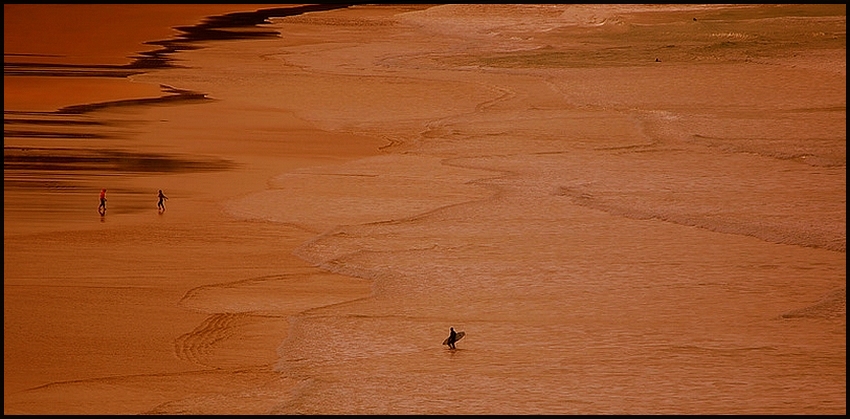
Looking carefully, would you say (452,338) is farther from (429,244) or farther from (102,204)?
(102,204)

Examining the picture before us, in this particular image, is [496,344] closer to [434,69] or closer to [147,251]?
[147,251]

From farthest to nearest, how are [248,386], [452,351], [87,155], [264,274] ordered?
[87,155] < [264,274] < [452,351] < [248,386]

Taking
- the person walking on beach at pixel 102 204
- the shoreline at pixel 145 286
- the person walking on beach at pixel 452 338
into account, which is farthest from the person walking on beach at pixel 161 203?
the person walking on beach at pixel 452 338

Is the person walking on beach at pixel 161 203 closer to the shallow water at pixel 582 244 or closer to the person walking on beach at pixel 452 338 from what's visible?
the shallow water at pixel 582 244

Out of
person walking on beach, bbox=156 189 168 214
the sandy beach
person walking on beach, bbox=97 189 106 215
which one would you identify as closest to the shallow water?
the sandy beach

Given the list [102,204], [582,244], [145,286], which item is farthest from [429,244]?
[102,204]

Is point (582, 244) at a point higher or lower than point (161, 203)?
lower

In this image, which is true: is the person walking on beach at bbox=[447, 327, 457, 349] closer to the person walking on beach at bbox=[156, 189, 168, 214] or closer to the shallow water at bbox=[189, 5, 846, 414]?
the shallow water at bbox=[189, 5, 846, 414]

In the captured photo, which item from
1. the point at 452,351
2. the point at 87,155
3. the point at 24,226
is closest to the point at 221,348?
the point at 452,351
